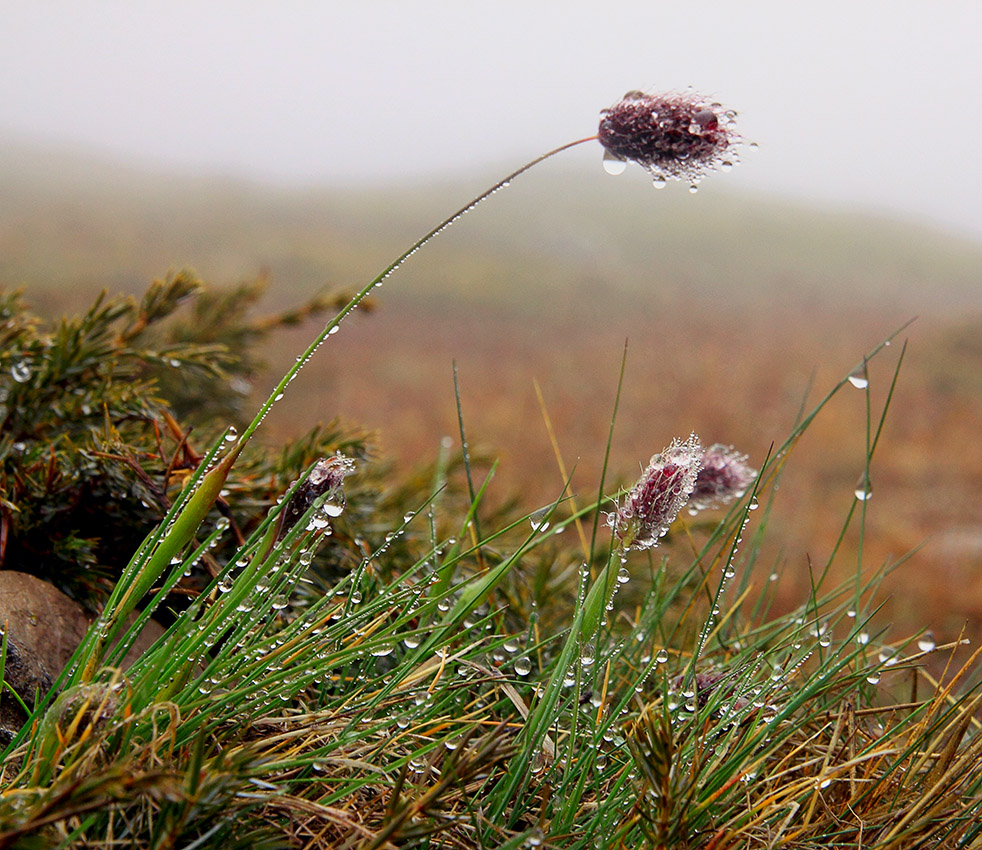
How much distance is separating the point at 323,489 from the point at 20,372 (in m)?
0.74

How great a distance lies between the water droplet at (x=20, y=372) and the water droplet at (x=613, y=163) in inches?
39.7

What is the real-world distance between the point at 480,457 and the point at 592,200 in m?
30.4

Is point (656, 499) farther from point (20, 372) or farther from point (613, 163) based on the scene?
point (20, 372)

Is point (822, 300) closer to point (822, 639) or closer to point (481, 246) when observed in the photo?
point (481, 246)

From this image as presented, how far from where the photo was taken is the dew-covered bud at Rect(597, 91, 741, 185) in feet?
2.41

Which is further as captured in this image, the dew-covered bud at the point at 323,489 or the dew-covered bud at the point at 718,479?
the dew-covered bud at the point at 718,479

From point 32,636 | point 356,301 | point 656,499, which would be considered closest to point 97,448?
point 32,636

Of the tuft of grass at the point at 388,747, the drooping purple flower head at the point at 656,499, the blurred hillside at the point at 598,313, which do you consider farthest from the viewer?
the blurred hillside at the point at 598,313

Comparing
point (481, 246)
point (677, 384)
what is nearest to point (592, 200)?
point (481, 246)

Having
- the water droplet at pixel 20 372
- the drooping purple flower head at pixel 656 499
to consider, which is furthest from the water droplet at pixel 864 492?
the water droplet at pixel 20 372

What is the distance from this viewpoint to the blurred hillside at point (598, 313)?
5.59 metres

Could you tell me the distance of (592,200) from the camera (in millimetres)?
29859

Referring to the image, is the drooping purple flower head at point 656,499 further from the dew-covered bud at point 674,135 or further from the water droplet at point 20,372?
the water droplet at point 20,372

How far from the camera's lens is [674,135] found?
742mm
